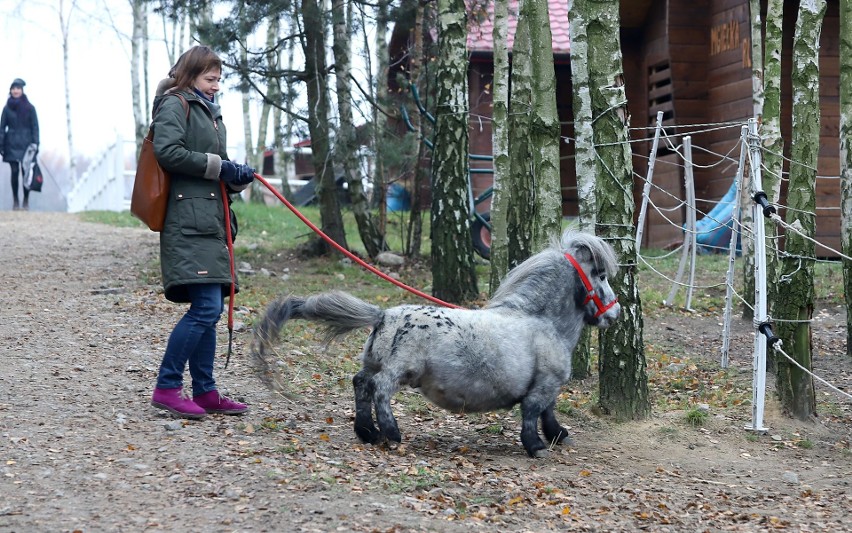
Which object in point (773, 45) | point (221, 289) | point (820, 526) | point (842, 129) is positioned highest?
point (773, 45)

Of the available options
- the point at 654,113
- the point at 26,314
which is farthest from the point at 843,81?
the point at 654,113

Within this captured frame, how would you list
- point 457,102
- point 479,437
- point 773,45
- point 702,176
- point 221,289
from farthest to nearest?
point 702,176, point 457,102, point 773,45, point 479,437, point 221,289

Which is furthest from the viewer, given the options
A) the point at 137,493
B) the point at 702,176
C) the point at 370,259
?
the point at 702,176

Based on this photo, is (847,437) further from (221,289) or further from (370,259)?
(370,259)

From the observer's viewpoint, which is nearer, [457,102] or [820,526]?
[820,526]

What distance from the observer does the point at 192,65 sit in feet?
20.3

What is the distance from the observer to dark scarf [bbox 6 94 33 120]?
19.9 m

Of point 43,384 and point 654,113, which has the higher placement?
point 654,113

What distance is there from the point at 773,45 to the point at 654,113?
1042cm

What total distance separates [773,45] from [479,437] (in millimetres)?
4890

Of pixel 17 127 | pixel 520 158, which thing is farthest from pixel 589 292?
pixel 17 127

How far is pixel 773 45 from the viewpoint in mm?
9219

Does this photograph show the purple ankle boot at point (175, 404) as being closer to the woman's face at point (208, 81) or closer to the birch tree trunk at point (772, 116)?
the woman's face at point (208, 81)

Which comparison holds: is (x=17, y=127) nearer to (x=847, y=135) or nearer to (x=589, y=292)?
(x=847, y=135)
